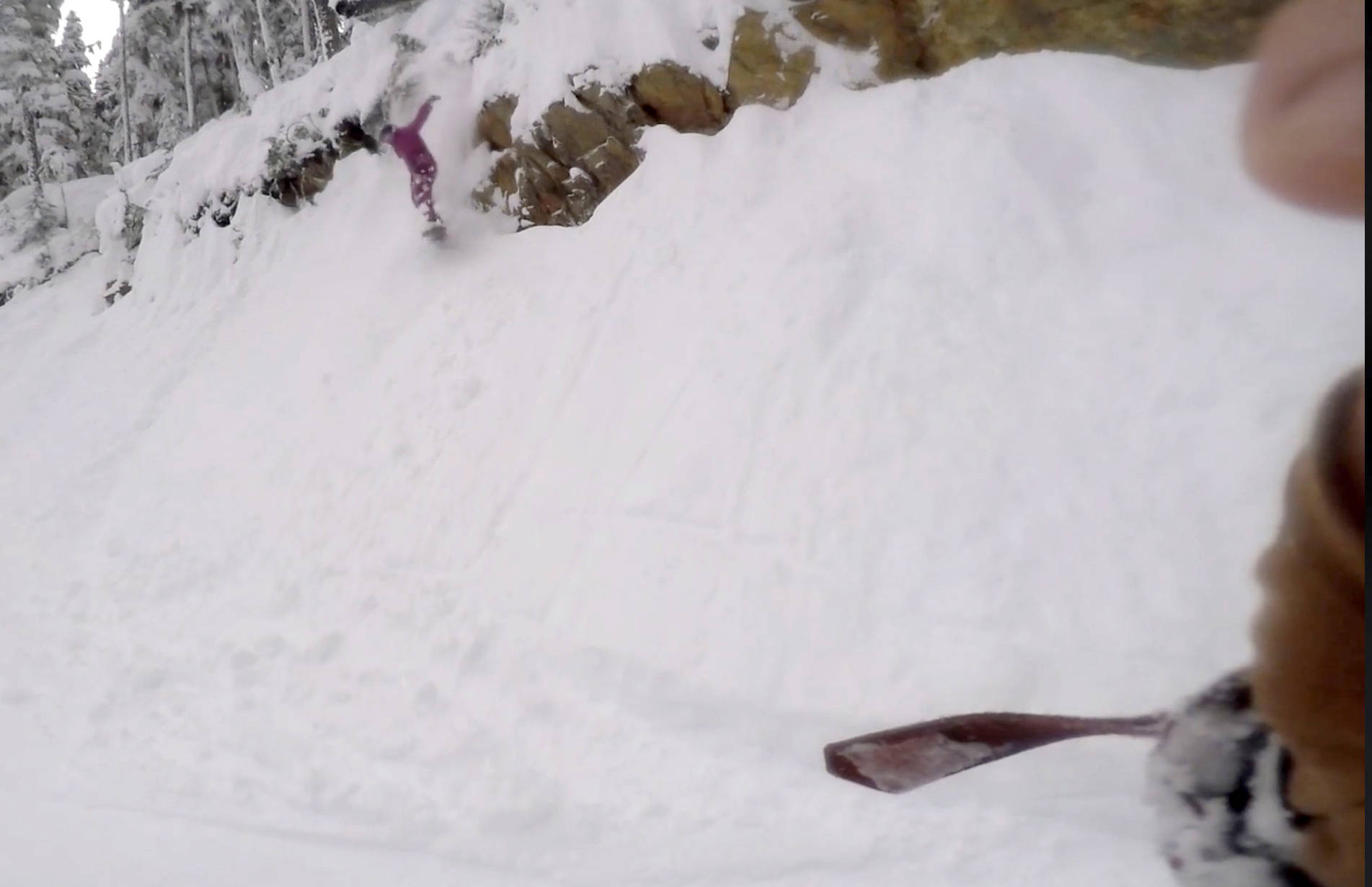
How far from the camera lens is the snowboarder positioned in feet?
29.7

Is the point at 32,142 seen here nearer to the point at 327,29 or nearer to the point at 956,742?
the point at 327,29

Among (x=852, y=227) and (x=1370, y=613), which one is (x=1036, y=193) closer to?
(x=852, y=227)

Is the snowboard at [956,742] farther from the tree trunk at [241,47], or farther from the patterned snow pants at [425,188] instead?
the tree trunk at [241,47]

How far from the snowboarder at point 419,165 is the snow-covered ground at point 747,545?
5.30 feet

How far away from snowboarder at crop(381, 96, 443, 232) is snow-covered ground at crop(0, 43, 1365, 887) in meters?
1.62

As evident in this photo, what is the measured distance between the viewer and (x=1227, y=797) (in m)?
1.22

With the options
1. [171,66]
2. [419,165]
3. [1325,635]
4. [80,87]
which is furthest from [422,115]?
[80,87]

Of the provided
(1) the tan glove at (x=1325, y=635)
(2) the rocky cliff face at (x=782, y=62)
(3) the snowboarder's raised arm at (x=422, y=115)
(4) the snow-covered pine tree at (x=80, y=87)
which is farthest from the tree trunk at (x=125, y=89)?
(1) the tan glove at (x=1325, y=635)

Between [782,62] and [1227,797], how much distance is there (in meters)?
6.53

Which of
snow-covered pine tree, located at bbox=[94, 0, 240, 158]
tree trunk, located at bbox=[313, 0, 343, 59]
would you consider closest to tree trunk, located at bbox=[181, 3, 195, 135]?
snow-covered pine tree, located at bbox=[94, 0, 240, 158]

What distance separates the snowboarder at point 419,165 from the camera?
9062mm

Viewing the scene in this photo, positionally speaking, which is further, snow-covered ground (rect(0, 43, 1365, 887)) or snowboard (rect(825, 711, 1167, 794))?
snow-covered ground (rect(0, 43, 1365, 887))

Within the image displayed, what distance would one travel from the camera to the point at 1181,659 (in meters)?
2.82

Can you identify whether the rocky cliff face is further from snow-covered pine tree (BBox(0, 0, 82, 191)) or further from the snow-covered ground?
snow-covered pine tree (BBox(0, 0, 82, 191))
